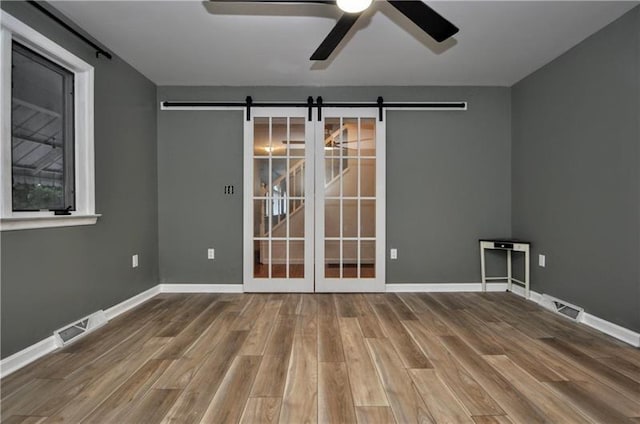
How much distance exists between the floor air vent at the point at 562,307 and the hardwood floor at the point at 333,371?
0.12 meters

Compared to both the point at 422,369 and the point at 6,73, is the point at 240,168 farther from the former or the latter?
the point at 422,369

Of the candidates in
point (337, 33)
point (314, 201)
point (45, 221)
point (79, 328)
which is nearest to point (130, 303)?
point (79, 328)

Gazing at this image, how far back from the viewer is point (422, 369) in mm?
2051

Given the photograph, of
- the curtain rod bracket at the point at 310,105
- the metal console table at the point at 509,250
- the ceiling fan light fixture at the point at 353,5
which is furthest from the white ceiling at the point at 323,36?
the metal console table at the point at 509,250

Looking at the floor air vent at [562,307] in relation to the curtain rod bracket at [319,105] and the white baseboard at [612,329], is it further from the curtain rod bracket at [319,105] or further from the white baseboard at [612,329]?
the curtain rod bracket at [319,105]

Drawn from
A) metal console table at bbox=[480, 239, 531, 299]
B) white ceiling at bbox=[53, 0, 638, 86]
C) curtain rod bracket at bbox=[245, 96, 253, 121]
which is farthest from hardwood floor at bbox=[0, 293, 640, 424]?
white ceiling at bbox=[53, 0, 638, 86]

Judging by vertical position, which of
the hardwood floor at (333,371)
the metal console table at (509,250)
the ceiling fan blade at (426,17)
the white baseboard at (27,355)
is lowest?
the hardwood floor at (333,371)

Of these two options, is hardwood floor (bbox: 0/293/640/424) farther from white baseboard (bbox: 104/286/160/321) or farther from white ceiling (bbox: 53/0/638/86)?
white ceiling (bbox: 53/0/638/86)

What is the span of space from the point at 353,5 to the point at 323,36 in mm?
1135

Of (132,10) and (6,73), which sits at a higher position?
(132,10)

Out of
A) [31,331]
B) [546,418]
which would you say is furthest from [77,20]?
[546,418]

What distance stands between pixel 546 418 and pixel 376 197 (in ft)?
8.63

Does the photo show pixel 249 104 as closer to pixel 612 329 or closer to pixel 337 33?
pixel 337 33

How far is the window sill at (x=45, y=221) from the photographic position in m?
1.98
